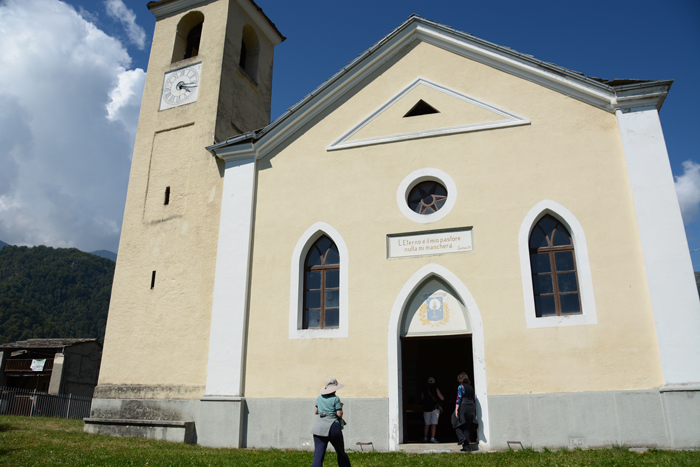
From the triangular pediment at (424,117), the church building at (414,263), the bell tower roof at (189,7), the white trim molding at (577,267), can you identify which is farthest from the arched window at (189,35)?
the white trim molding at (577,267)

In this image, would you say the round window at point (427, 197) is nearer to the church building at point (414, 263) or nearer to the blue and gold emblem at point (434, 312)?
the church building at point (414, 263)

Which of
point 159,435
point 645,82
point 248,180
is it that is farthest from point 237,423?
point 645,82

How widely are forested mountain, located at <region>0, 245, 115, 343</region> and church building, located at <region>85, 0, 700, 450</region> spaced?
45.8 metres

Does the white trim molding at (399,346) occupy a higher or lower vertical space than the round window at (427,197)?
lower

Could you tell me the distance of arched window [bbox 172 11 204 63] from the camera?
17.4 metres

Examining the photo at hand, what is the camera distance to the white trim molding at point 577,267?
10375 mm

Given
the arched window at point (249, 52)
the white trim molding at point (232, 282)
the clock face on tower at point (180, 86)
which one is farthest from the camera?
the arched window at point (249, 52)

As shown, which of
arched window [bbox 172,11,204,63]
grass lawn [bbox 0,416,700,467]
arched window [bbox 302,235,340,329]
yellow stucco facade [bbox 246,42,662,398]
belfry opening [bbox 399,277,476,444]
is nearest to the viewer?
grass lawn [bbox 0,416,700,467]

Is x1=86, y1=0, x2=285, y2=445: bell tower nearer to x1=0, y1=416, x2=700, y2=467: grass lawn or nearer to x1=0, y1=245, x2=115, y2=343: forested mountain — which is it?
x1=0, y1=416, x2=700, y2=467: grass lawn

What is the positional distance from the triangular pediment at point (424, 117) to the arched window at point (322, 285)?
261 cm

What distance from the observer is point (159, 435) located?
12.1 m

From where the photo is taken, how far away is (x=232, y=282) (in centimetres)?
1273

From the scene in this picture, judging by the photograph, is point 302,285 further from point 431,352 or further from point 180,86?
point 180,86

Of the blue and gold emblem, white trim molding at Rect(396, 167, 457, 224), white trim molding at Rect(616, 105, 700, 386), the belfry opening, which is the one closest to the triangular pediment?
white trim molding at Rect(396, 167, 457, 224)
